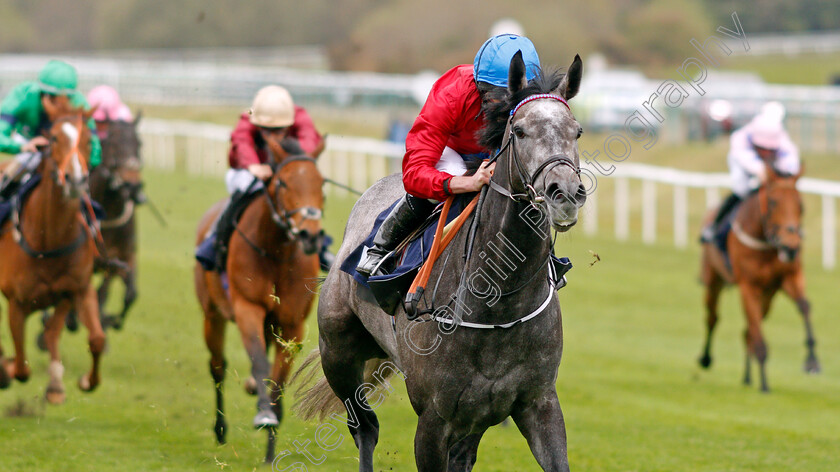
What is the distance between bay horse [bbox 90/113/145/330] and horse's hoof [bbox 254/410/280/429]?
13.1 feet

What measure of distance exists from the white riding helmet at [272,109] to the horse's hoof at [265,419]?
5.75 feet

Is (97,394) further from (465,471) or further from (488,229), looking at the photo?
(488,229)

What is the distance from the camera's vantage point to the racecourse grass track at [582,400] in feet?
19.7

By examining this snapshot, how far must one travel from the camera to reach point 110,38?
39.5 metres

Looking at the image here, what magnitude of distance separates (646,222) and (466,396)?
1387cm

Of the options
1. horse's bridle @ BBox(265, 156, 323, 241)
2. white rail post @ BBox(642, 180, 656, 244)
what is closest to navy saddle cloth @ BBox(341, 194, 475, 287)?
horse's bridle @ BBox(265, 156, 323, 241)

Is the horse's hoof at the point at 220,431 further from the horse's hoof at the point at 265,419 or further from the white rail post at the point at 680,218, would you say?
the white rail post at the point at 680,218

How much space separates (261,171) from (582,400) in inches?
133

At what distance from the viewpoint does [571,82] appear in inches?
139

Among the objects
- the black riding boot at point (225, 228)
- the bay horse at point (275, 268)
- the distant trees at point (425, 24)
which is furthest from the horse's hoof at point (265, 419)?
the distant trees at point (425, 24)

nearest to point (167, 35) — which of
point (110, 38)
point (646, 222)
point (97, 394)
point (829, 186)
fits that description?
point (110, 38)

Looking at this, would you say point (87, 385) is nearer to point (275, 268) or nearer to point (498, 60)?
point (275, 268)

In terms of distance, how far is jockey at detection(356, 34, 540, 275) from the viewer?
3.73 meters

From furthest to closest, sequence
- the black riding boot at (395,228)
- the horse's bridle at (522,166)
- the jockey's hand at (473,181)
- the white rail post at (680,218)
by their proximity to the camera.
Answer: the white rail post at (680,218)
the black riding boot at (395,228)
the jockey's hand at (473,181)
the horse's bridle at (522,166)
